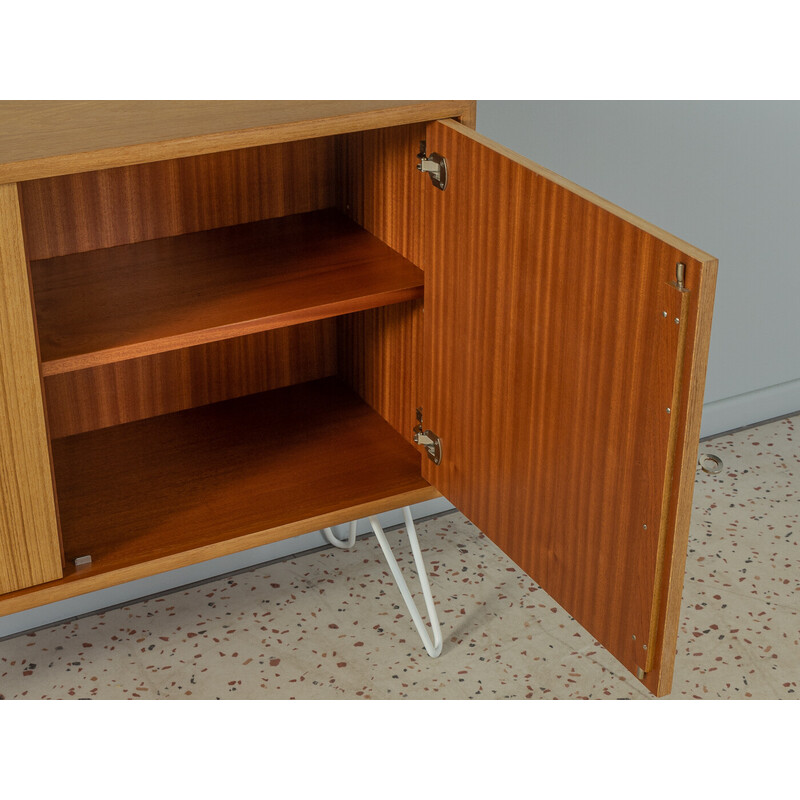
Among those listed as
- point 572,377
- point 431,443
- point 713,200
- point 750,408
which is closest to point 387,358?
point 431,443

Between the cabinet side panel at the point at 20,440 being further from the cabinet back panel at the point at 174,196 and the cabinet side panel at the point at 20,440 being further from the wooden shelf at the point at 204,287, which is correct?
the cabinet back panel at the point at 174,196

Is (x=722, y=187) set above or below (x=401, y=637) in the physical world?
above

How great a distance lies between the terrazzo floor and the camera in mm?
2088

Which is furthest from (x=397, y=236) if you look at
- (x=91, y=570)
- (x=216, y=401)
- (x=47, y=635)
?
(x=47, y=635)

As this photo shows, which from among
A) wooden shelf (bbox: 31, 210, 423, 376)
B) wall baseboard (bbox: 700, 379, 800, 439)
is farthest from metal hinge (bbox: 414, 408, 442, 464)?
wall baseboard (bbox: 700, 379, 800, 439)

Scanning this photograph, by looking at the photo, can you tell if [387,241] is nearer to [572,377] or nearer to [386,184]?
[386,184]

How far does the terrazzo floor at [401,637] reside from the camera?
209 centimetres

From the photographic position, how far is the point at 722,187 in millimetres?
2586

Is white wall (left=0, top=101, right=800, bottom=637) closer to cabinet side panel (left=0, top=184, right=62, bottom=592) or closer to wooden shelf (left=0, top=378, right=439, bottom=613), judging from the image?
wooden shelf (left=0, top=378, right=439, bottom=613)

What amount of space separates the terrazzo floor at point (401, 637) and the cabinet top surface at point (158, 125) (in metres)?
1.07

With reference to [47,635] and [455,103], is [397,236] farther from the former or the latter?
[47,635]

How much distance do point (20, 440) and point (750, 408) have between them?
203cm

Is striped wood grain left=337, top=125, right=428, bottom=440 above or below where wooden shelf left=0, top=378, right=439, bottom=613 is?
above

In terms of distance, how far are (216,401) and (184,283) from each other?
0.41 meters
